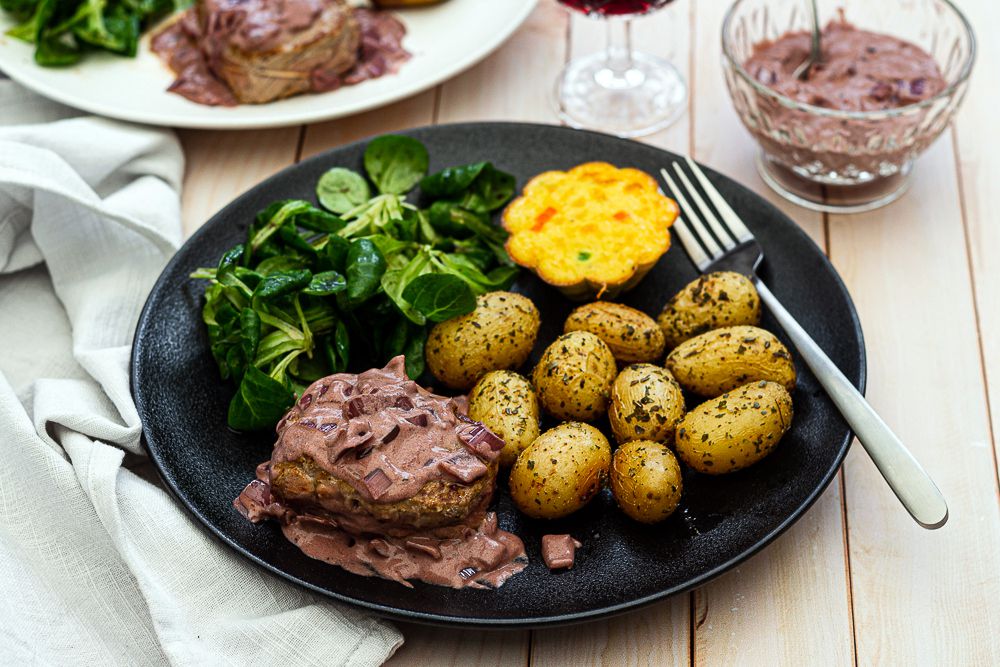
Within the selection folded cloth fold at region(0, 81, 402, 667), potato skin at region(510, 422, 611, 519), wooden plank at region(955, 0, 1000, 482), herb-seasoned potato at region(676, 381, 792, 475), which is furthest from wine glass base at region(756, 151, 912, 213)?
folded cloth fold at region(0, 81, 402, 667)

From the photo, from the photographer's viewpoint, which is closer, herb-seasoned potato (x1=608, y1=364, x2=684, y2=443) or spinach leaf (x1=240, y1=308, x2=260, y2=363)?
herb-seasoned potato (x1=608, y1=364, x2=684, y2=443)

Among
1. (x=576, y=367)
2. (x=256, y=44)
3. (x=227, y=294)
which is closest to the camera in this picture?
(x=576, y=367)

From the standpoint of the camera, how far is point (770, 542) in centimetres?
198

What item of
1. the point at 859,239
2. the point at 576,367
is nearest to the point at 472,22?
the point at 859,239

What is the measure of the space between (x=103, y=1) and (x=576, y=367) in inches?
82.9

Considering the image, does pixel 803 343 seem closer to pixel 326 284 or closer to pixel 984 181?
pixel 326 284

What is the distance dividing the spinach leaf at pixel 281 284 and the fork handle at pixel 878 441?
3.43 feet

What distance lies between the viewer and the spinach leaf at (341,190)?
2.73 metres

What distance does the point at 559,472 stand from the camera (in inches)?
79.2

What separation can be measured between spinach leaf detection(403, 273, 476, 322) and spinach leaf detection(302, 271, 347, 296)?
14cm

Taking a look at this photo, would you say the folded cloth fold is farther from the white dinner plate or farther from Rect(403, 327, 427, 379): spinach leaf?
Rect(403, 327, 427, 379): spinach leaf

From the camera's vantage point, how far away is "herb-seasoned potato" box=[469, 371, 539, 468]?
2127 mm

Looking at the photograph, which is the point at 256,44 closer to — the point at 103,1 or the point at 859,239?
the point at 103,1

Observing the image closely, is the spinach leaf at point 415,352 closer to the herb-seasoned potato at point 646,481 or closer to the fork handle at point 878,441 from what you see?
the herb-seasoned potato at point 646,481
